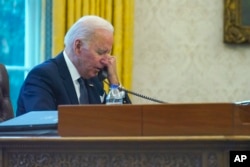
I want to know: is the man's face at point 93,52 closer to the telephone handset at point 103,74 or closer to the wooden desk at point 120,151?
the telephone handset at point 103,74

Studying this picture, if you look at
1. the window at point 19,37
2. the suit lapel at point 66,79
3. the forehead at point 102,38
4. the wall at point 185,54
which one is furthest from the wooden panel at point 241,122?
the wall at point 185,54

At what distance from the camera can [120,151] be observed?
1.30 m

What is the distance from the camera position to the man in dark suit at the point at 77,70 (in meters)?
2.61

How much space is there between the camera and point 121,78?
13.0 ft

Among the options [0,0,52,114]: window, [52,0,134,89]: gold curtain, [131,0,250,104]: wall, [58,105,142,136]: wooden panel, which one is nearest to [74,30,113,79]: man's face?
[52,0,134,89]: gold curtain

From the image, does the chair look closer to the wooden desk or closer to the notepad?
the notepad

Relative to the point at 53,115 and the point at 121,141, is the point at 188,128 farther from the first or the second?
the point at 53,115

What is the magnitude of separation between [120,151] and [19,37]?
2.89 m

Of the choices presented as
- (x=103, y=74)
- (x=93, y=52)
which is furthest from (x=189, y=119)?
(x=103, y=74)

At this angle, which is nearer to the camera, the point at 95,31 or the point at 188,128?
the point at 188,128

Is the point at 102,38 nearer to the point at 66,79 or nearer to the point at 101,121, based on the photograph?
the point at 66,79

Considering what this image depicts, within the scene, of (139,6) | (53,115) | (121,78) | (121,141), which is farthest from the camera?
(139,6)

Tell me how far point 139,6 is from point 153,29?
21cm

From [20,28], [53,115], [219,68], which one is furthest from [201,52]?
[53,115]
